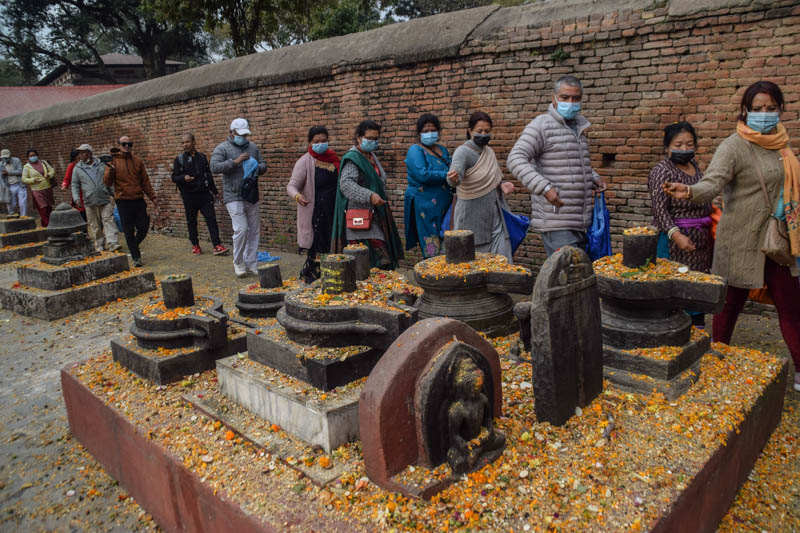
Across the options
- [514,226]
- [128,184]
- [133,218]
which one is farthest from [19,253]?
[514,226]

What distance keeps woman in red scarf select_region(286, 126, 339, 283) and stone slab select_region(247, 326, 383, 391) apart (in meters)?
3.28

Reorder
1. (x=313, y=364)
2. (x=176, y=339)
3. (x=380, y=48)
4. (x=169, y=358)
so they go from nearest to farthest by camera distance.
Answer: (x=313, y=364), (x=169, y=358), (x=176, y=339), (x=380, y=48)

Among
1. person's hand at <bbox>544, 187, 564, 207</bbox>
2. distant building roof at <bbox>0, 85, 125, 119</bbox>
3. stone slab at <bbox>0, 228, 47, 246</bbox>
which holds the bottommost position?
stone slab at <bbox>0, 228, 47, 246</bbox>

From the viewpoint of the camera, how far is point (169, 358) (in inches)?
125

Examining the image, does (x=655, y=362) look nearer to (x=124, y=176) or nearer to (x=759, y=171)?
(x=759, y=171)

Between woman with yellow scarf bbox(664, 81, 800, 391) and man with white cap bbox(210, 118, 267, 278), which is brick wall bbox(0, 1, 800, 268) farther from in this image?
woman with yellow scarf bbox(664, 81, 800, 391)

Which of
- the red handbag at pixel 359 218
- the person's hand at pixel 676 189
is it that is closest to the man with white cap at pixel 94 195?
the red handbag at pixel 359 218

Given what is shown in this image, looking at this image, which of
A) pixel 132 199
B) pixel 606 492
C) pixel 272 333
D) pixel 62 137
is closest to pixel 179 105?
pixel 132 199

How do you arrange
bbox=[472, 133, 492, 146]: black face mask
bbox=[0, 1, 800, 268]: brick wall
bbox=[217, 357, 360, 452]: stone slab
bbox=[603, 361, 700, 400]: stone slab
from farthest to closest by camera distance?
bbox=[0, 1, 800, 268]: brick wall
bbox=[472, 133, 492, 146]: black face mask
bbox=[603, 361, 700, 400]: stone slab
bbox=[217, 357, 360, 452]: stone slab

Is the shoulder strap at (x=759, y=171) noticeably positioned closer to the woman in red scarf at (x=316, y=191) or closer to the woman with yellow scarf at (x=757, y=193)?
the woman with yellow scarf at (x=757, y=193)

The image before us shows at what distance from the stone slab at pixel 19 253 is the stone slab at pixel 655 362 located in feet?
29.6

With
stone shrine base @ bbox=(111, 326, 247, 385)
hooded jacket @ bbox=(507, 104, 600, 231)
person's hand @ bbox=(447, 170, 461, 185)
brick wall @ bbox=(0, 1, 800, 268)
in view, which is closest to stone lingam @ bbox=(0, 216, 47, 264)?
brick wall @ bbox=(0, 1, 800, 268)

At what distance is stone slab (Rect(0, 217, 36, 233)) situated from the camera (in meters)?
8.80

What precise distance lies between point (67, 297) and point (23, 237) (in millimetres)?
3979
